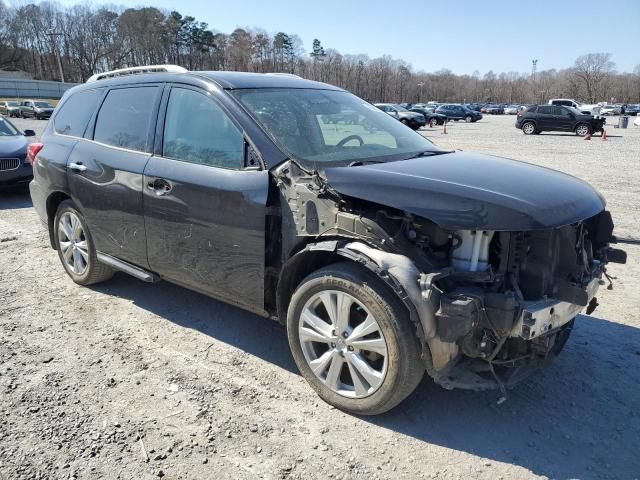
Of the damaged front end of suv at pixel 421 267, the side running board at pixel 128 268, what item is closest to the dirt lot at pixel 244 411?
the damaged front end of suv at pixel 421 267

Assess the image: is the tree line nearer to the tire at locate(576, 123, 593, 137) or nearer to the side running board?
the tire at locate(576, 123, 593, 137)

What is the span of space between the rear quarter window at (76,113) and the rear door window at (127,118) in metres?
0.21

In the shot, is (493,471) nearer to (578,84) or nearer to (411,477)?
(411,477)

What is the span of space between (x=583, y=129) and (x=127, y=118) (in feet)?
97.6

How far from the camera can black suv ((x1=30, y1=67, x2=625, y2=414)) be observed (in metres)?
2.63

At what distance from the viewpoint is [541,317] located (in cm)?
260

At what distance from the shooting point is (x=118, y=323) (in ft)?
14.0

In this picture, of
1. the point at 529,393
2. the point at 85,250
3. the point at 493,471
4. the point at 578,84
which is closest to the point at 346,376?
the point at 493,471

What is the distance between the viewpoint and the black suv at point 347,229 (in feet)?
8.64

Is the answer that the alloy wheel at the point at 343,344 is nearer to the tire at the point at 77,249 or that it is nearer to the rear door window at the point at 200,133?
the rear door window at the point at 200,133

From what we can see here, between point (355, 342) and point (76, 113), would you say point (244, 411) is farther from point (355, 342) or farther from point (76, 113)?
point (76, 113)

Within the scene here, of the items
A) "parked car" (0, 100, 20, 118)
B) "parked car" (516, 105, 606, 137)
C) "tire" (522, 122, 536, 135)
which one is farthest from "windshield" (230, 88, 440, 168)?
"parked car" (0, 100, 20, 118)

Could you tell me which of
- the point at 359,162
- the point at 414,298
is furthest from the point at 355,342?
the point at 359,162

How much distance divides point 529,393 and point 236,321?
2.26 meters
